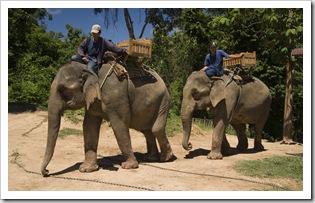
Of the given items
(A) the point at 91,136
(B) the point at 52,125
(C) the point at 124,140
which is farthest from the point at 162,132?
(B) the point at 52,125

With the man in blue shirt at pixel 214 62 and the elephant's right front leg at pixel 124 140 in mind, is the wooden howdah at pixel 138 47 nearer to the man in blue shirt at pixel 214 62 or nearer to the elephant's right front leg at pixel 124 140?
the elephant's right front leg at pixel 124 140

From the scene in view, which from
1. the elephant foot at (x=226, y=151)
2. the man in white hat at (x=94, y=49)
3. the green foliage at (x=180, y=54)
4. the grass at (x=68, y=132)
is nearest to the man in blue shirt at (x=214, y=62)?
the elephant foot at (x=226, y=151)

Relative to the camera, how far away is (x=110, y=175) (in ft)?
21.1

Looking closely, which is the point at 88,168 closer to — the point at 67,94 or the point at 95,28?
the point at 67,94

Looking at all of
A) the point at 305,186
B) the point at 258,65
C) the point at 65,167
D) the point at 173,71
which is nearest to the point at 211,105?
the point at 305,186

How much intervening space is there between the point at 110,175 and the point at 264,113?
4912 mm

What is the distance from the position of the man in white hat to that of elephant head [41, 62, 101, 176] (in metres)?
0.19

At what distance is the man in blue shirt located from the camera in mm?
8266

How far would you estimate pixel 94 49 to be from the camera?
21.9 feet

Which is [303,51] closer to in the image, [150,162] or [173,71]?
[150,162]

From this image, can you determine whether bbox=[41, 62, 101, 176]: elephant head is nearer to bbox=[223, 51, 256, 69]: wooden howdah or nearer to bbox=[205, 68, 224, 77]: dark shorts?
bbox=[205, 68, 224, 77]: dark shorts

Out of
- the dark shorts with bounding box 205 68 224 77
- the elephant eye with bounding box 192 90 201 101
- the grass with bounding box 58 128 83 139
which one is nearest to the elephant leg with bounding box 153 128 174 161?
the elephant eye with bounding box 192 90 201 101

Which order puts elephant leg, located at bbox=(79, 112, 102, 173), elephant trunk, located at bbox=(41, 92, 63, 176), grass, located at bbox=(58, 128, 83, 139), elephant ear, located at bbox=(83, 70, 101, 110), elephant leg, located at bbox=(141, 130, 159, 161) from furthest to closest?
grass, located at bbox=(58, 128, 83, 139) < elephant leg, located at bbox=(141, 130, 159, 161) < elephant leg, located at bbox=(79, 112, 102, 173) < elephant ear, located at bbox=(83, 70, 101, 110) < elephant trunk, located at bbox=(41, 92, 63, 176)

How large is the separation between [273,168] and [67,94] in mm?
4268
